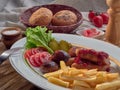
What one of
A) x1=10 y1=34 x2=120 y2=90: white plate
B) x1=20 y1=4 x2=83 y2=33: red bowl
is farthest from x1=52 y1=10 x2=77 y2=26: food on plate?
x1=10 y1=34 x2=120 y2=90: white plate

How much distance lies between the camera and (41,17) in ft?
Result: 5.37

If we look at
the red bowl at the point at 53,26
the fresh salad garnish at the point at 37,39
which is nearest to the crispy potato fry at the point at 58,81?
the fresh salad garnish at the point at 37,39

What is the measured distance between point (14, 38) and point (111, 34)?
1.35 feet

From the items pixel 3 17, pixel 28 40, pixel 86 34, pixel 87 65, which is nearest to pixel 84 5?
pixel 3 17

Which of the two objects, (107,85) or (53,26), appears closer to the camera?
(107,85)

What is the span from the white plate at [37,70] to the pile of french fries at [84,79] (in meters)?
0.03

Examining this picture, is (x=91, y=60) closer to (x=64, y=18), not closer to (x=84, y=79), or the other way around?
(x=84, y=79)

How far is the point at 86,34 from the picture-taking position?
1.59 m

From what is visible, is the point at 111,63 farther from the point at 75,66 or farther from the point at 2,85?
the point at 2,85

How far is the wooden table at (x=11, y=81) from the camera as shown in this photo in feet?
3.70

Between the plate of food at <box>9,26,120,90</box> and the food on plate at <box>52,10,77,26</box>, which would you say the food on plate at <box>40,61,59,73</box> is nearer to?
the plate of food at <box>9,26,120,90</box>

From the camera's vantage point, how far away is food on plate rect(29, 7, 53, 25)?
64.3 inches

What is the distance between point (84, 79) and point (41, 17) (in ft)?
2.25

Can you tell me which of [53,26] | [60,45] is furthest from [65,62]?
[53,26]
